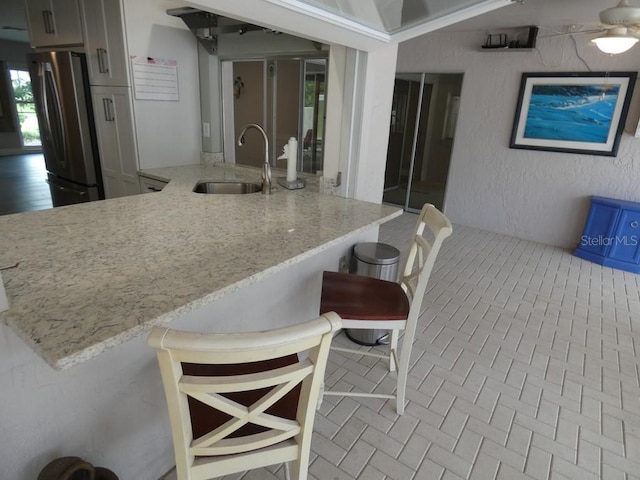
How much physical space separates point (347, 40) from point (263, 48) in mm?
1239

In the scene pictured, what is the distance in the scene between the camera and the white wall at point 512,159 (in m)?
3.94

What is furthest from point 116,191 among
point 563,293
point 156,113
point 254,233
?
point 563,293

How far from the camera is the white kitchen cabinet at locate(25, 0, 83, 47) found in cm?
297

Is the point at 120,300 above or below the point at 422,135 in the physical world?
below

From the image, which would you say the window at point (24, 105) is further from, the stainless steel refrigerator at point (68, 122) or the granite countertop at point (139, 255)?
the granite countertop at point (139, 255)

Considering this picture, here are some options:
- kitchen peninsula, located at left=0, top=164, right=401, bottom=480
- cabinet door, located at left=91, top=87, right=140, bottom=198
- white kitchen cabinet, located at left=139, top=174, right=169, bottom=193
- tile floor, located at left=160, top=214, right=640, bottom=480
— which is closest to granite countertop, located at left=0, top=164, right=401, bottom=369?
kitchen peninsula, located at left=0, top=164, right=401, bottom=480

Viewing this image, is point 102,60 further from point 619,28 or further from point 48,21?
point 619,28

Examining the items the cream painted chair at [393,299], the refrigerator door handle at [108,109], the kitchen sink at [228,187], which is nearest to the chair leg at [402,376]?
the cream painted chair at [393,299]

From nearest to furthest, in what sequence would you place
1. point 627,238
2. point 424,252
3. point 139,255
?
point 139,255, point 424,252, point 627,238

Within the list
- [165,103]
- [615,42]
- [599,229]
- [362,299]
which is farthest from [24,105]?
[599,229]

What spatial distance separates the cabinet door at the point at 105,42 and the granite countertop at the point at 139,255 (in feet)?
4.30

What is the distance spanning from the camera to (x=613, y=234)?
382 cm

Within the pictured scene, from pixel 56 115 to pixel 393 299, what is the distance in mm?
3220

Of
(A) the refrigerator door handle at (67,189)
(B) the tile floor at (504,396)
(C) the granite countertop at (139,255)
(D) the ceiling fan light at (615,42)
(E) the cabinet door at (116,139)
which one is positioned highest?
(D) the ceiling fan light at (615,42)
